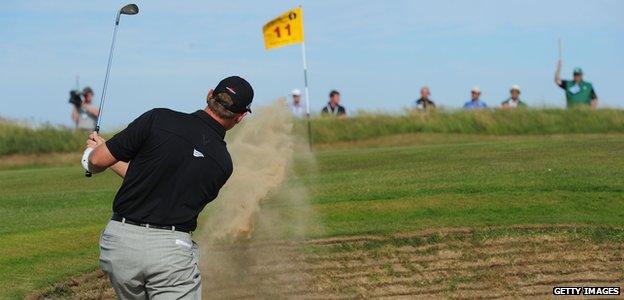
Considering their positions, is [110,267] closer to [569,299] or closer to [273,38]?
[569,299]

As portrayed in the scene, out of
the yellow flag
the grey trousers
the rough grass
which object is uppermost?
the yellow flag

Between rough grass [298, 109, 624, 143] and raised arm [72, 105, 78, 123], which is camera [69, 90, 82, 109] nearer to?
raised arm [72, 105, 78, 123]

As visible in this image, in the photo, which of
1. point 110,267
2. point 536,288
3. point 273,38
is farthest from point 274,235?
point 273,38

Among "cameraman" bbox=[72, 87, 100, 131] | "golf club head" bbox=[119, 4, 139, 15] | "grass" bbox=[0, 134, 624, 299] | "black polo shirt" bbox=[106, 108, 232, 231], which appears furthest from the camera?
"cameraman" bbox=[72, 87, 100, 131]

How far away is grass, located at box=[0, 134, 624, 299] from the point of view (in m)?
12.5

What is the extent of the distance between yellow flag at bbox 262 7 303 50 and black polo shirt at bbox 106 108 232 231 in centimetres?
1935

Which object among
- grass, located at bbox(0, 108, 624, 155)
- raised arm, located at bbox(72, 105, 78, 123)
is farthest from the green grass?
raised arm, located at bbox(72, 105, 78, 123)

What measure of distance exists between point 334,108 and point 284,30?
116 inches

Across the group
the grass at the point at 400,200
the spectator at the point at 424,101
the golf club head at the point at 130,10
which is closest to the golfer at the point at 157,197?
the golf club head at the point at 130,10

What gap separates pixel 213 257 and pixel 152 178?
5.12 m

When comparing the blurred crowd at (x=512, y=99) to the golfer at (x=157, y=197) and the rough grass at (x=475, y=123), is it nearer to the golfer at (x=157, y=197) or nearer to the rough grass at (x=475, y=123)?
the rough grass at (x=475, y=123)

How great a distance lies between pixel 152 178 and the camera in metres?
6.52

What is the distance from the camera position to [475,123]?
92.5 feet

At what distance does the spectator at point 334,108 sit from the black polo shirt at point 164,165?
20.6 m
